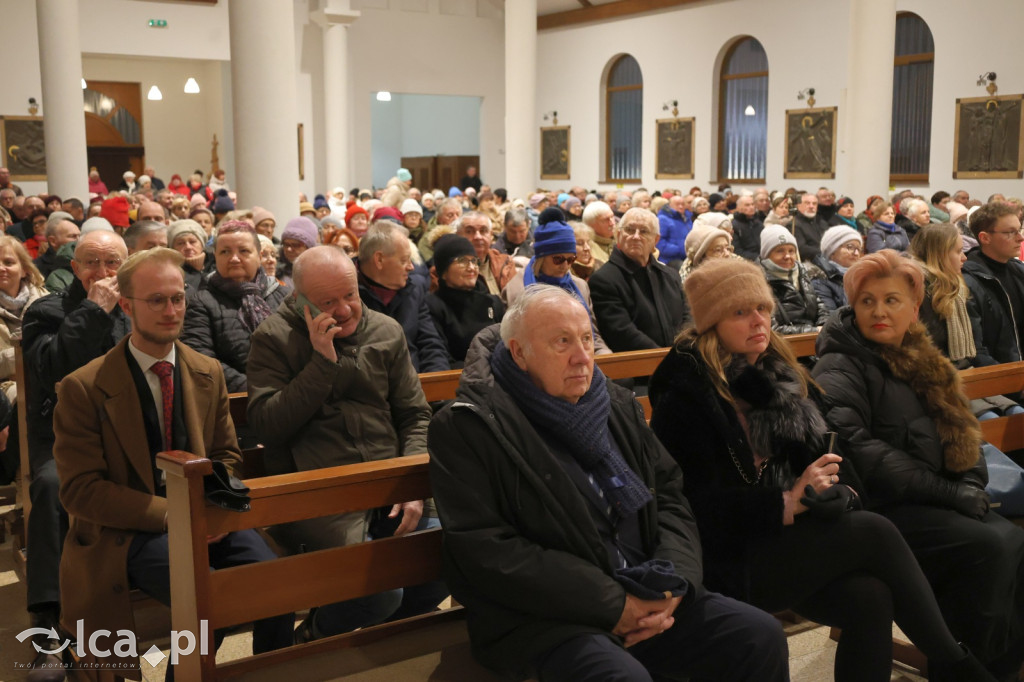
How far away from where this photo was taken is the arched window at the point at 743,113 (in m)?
21.1

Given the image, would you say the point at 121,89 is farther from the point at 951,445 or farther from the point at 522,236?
the point at 951,445

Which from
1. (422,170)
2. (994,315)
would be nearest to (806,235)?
(994,315)

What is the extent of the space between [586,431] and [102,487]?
4.59 feet

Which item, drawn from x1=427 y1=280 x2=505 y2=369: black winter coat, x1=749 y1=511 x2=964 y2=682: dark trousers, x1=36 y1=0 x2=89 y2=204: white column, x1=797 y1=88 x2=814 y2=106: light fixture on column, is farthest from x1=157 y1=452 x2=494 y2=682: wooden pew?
x1=797 y1=88 x2=814 y2=106: light fixture on column

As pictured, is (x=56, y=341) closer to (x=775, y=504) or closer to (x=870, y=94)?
(x=775, y=504)

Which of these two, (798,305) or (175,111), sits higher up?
(175,111)

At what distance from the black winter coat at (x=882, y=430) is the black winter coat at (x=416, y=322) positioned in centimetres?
179

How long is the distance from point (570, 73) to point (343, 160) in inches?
248

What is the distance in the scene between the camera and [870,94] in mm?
15633

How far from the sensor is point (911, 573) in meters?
3.04

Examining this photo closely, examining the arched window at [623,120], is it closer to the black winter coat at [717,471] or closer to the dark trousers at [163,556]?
the black winter coat at [717,471]

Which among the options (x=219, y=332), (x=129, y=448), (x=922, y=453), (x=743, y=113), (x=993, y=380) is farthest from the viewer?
(x=743, y=113)

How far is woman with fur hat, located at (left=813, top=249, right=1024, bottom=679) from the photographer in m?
3.36

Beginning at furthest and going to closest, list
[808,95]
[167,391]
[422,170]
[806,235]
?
1. [422,170]
2. [808,95]
3. [806,235]
4. [167,391]
